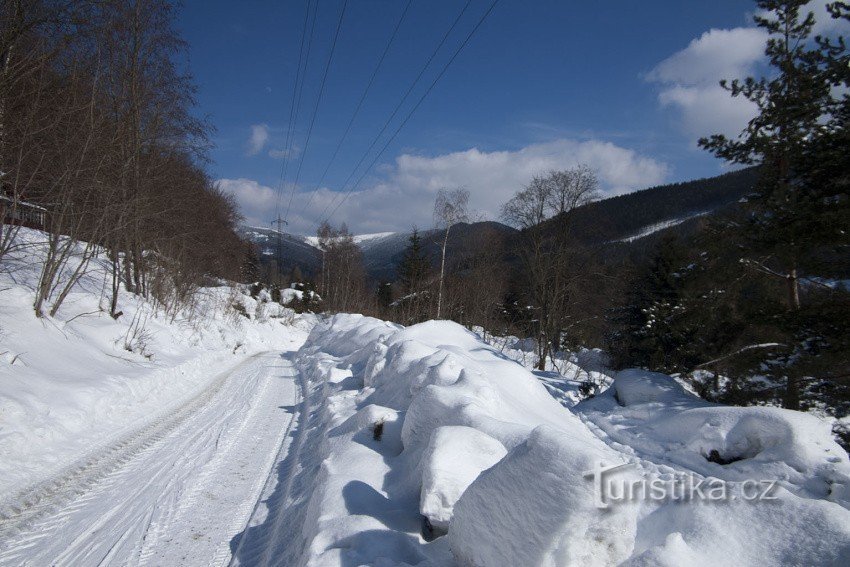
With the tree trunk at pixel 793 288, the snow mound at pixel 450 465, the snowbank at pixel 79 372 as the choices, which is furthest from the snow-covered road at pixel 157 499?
the tree trunk at pixel 793 288

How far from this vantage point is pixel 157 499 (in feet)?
14.3

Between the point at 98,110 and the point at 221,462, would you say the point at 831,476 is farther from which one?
the point at 98,110

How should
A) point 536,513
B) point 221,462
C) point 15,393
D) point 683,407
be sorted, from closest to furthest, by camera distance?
point 536,513 → point 221,462 → point 15,393 → point 683,407

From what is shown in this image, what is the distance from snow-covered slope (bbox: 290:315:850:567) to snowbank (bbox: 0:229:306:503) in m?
3.15

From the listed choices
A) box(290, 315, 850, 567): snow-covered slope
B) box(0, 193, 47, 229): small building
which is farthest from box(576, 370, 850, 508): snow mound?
box(0, 193, 47, 229): small building

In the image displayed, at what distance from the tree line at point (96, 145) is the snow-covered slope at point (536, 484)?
7.78 metres

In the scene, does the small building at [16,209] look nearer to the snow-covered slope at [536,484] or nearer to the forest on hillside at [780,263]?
the snow-covered slope at [536,484]

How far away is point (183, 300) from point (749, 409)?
64.4ft

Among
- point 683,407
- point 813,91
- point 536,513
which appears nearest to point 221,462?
point 536,513

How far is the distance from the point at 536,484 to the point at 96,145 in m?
12.2

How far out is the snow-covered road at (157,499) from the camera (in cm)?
348

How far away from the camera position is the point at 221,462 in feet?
17.8

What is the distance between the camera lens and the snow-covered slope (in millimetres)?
2348

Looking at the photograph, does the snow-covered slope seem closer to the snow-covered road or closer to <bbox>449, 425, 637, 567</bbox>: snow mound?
<bbox>449, 425, 637, 567</bbox>: snow mound
